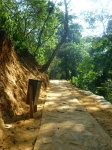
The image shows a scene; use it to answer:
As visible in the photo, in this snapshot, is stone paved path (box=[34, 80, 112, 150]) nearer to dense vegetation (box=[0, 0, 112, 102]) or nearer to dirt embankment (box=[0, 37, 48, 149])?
dirt embankment (box=[0, 37, 48, 149])

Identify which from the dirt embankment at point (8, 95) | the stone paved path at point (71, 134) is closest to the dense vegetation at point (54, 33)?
the dirt embankment at point (8, 95)

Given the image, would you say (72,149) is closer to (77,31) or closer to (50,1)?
(50,1)

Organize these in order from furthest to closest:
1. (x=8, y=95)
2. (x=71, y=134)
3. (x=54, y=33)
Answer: (x=54, y=33) → (x=8, y=95) → (x=71, y=134)

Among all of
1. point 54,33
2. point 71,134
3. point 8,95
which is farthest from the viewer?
point 54,33

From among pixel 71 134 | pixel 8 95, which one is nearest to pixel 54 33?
pixel 8 95

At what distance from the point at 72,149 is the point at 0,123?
1.81 m

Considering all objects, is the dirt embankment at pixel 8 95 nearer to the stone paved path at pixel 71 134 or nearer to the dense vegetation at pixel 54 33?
the stone paved path at pixel 71 134

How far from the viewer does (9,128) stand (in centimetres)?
504

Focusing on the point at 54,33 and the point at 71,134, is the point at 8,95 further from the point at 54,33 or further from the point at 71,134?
the point at 54,33

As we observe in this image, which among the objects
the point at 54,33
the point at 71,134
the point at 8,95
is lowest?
the point at 71,134

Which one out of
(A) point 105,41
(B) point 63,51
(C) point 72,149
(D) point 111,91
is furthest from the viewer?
(B) point 63,51

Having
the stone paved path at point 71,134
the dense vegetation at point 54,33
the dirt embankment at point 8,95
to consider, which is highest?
the dense vegetation at point 54,33

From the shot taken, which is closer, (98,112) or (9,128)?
(9,128)

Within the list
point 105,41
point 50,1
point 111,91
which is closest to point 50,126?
point 111,91
